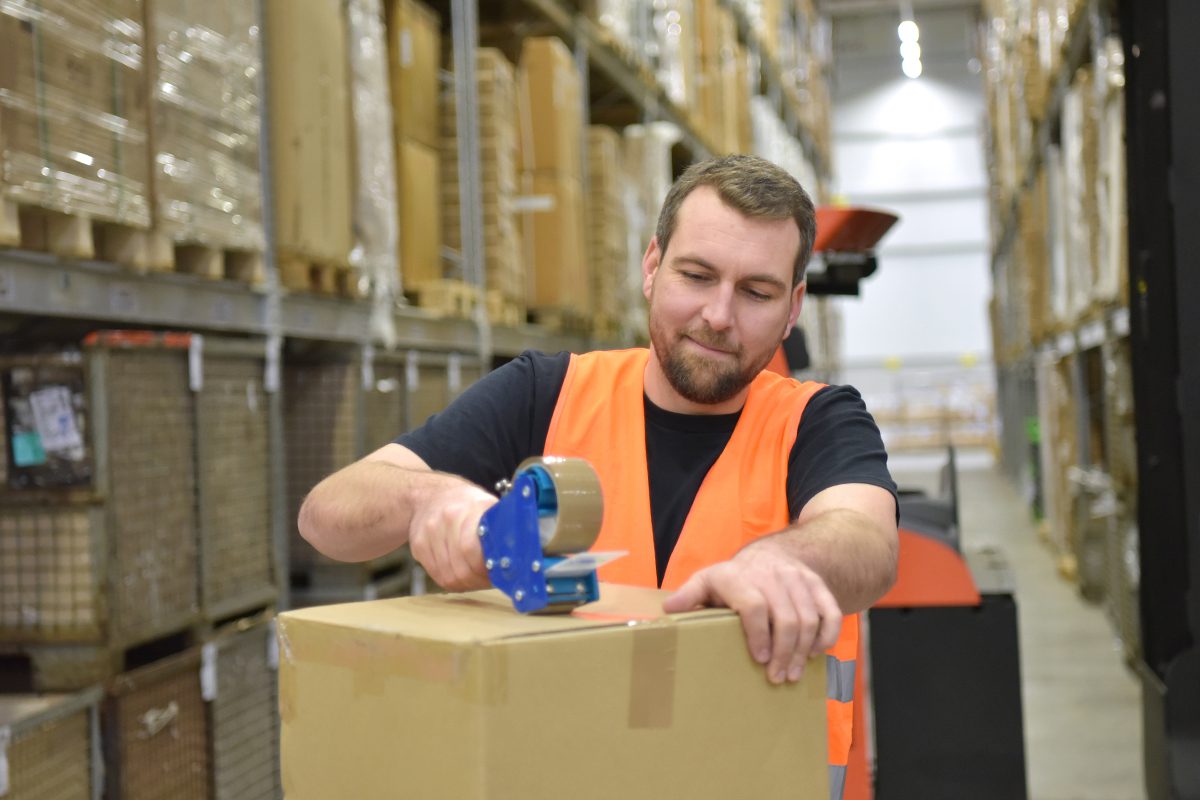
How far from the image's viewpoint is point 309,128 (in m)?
4.11

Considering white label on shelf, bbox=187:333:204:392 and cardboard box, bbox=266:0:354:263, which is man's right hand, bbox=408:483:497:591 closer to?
white label on shelf, bbox=187:333:204:392

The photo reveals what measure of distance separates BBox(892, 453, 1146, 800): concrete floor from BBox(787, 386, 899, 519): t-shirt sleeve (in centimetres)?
269

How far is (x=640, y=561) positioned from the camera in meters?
1.92

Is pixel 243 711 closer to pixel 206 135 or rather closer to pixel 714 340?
pixel 206 135

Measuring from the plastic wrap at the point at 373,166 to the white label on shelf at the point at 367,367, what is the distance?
0.07 metres

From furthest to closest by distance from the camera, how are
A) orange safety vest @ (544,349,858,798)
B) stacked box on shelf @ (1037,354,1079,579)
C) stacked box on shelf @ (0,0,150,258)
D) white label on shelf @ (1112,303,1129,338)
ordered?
stacked box on shelf @ (1037,354,1079,579) → white label on shelf @ (1112,303,1129,338) → stacked box on shelf @ (0,0,150,258) → orange safety vest @ (544,349,858,798)

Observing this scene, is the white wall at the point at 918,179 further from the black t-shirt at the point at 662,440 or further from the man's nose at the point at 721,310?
the man's nose at the point at 721,310

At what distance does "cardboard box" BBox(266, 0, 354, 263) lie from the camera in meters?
4.04

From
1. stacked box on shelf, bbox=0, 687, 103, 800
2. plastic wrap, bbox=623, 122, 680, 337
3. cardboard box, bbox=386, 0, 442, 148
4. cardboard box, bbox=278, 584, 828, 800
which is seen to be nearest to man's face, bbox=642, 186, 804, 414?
cardboard box, bbox=278, 584, 828, 800

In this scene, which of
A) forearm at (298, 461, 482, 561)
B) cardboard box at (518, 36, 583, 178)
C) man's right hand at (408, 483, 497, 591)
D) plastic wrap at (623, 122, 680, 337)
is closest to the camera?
man's right hand at (408, 483, 497, 591)

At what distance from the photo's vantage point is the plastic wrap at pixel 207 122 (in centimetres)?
329

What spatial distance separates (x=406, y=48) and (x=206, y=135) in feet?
6.60

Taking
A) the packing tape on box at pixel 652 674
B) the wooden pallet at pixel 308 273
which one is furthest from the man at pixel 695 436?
the wooden pallet at pixel 308 273

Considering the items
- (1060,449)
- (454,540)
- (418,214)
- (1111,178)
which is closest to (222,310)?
(418,214)
